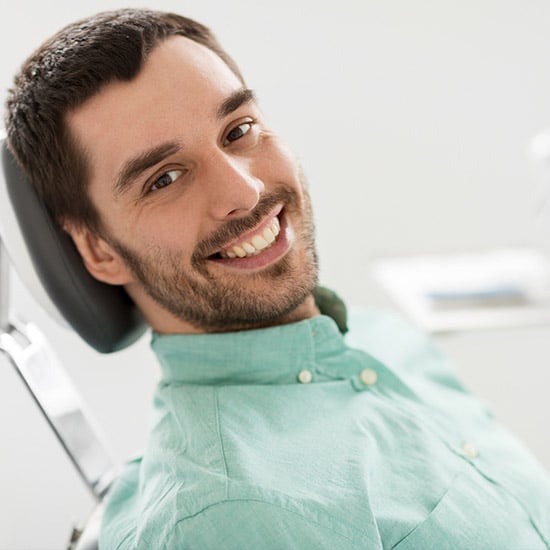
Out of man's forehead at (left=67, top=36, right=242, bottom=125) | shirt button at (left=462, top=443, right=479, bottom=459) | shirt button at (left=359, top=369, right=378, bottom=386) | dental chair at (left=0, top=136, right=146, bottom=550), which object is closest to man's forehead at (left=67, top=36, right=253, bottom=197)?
man's forehead at (left=67, top=36, right=242, bottom=125)

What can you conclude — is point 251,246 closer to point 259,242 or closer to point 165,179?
point 259,242

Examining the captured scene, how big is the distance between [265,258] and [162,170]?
0.19 meters

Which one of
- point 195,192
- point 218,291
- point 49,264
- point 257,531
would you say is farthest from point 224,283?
point 257,531

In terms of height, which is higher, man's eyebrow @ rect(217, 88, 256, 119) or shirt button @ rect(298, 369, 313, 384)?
man's eyebrow @ rect(217, 88, 256, 119)

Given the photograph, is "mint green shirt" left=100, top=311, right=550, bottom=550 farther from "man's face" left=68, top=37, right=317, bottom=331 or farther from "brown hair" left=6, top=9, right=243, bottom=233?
"brown hair" left=6, top=9, right=243, bottom=233

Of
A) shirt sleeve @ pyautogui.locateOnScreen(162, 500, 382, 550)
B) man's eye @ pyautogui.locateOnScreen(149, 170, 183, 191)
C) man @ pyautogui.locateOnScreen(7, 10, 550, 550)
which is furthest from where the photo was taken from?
man's eye @ pyautogui.locateOnScreen(149, 170, 183, 191)

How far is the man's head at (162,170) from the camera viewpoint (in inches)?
39.2

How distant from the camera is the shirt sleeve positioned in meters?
0.80

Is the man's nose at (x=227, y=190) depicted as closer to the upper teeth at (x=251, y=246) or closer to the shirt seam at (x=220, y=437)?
the upper teeth at (x=251, y=246)

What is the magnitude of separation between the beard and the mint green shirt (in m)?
0.03

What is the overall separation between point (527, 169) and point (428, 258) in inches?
13.7

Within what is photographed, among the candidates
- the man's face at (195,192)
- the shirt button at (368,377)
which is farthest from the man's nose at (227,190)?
the shirt button at (368,377)

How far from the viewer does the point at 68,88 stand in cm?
100

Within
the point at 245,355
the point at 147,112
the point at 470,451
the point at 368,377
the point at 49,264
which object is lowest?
the point at 470,451
